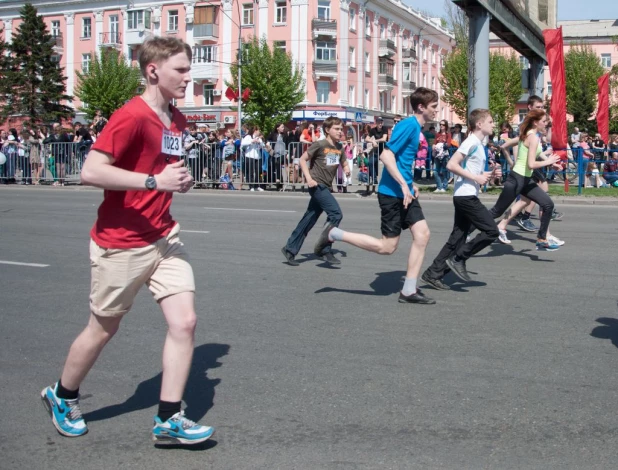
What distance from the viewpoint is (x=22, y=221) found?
14242mm

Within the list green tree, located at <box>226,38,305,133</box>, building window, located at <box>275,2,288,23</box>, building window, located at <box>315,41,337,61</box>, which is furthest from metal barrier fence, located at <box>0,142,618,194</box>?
building window, located at <box>275,2,288,23</box>

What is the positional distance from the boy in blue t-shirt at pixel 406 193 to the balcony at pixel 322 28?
2387 inches

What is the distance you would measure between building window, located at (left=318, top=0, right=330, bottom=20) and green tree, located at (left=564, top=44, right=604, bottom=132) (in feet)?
64.2

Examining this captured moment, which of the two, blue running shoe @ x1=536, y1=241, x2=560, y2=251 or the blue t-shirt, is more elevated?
the blue t-shirt

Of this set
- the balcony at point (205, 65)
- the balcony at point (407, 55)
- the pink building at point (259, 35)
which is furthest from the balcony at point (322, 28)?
the balcony at point (407, 55)

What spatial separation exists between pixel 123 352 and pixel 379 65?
239 feet

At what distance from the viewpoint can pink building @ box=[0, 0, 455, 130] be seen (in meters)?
66.9

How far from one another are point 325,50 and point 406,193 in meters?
61.8

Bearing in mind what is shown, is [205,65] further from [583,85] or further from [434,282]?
[434,282]

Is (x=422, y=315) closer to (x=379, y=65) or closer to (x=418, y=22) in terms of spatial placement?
(x=379, y=65)

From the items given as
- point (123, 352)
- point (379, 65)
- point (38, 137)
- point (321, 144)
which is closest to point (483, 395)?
point (123, 352)

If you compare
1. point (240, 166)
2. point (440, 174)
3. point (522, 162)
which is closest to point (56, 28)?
point (240, 166)

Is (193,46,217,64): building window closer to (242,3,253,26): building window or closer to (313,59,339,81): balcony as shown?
(242,3,253,26): building window

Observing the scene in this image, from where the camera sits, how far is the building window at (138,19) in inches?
2808
